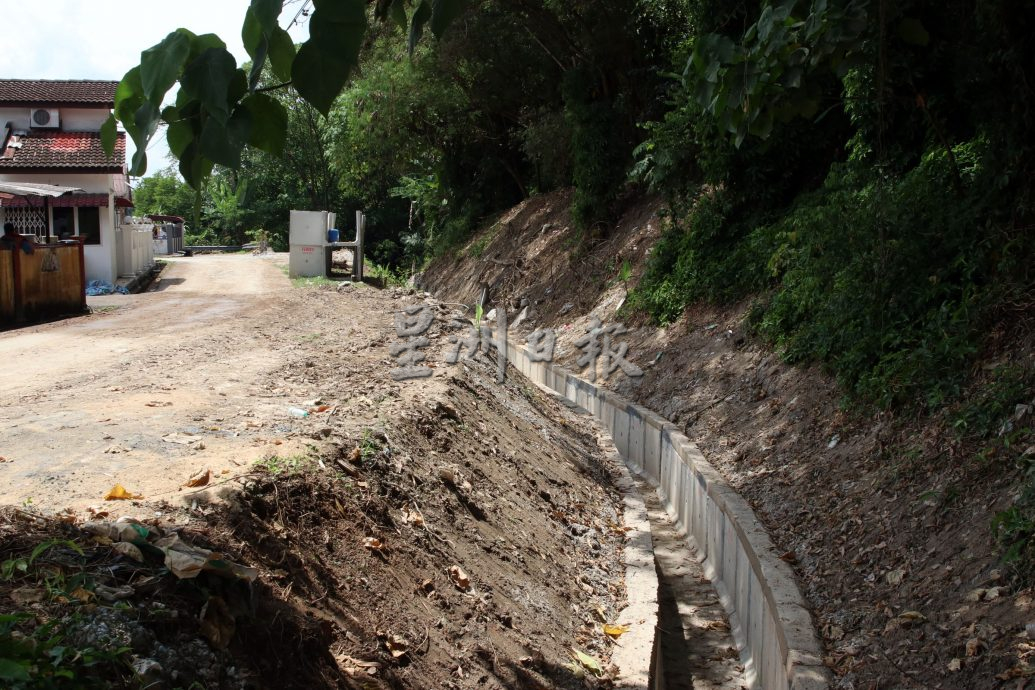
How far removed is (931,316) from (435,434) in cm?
448

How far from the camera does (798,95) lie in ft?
20.9

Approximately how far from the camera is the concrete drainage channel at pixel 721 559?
5887 mm

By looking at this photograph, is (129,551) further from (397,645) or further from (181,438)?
(181,438)

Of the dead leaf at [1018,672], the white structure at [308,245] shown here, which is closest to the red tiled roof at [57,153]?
the white structure at [308,245]

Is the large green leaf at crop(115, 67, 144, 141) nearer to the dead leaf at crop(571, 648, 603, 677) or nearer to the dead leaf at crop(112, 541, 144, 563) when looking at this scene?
the dead leaf at crop(112, 541, 144, 563)

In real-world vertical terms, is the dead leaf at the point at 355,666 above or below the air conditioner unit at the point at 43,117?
below

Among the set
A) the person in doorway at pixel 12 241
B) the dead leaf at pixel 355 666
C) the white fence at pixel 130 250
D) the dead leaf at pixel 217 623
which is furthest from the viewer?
the white fence at pixel 130 250

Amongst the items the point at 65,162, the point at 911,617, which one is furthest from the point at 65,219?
the point at 911,617

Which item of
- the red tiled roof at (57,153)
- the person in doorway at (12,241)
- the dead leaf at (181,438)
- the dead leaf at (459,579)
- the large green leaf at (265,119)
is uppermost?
the red tiled roof at (57,153)

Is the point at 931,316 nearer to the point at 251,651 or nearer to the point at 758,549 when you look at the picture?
the point at 758,549

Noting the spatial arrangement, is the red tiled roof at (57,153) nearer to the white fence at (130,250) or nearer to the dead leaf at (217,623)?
the white fence at (130,250)

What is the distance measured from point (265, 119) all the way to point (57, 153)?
2505 cm

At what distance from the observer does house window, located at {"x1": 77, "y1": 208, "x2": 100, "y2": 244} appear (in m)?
24.7

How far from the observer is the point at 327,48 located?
2.54 m
